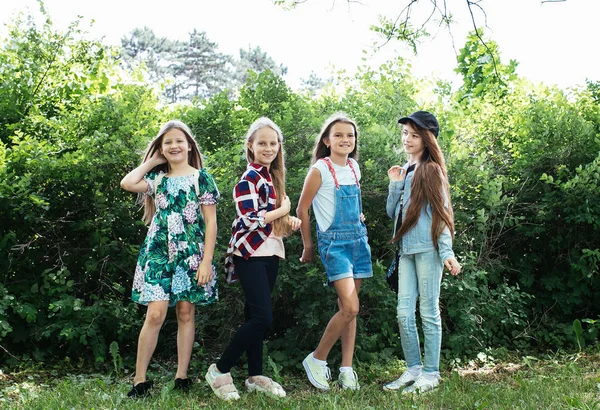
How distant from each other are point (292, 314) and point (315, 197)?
1356 mm

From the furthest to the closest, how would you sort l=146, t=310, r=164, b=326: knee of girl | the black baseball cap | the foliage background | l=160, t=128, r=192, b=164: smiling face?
the foliage background
the black baseball cap
l=160, t=128, r=192, b=164: smiling face
l=146, t=310, r=164, b=326: knee of girl

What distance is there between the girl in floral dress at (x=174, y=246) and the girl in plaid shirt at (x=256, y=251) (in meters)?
0.21

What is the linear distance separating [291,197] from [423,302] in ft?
4.76

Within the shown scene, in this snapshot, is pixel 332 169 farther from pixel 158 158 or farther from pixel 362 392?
pixel 362 392

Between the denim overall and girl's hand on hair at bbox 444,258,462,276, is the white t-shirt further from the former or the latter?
girl's hand on hair at bbox 444,258,462,276

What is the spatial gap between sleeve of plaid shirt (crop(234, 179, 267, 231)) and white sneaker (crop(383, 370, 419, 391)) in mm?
1427

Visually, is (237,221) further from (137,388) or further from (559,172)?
(559,172)

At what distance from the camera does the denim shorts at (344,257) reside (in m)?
4.51

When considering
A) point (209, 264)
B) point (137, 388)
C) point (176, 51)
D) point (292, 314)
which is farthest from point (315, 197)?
point (176, 51)

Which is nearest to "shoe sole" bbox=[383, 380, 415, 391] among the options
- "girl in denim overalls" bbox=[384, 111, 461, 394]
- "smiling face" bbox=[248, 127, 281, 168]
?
"girl in denim overalls" bbox=[384, 111, 461, 394]

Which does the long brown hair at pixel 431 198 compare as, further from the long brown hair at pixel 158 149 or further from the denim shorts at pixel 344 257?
the long brown hair at pixel 158 149

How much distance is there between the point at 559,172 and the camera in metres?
6.47

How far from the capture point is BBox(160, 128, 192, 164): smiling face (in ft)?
14.7

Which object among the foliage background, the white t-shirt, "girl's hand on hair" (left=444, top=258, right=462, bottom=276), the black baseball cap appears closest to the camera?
"girl's hand on hair" (left=444, top=258, right=462, bottom=276)
